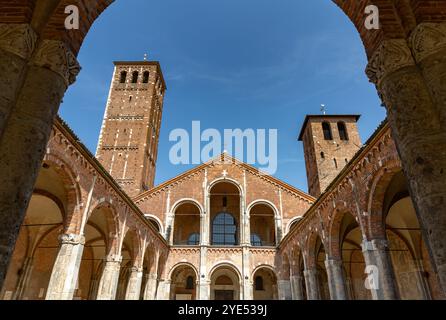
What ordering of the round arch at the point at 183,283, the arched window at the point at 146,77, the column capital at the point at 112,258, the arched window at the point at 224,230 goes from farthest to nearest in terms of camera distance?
the arched window at the point at 146,77
the arched window at the point at 224,230
the round arch at the point at 183,283
the column capital at the point at 112,258

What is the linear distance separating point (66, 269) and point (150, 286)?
9.71m

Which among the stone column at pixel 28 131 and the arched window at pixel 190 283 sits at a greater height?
the arched window at pixel 190 283

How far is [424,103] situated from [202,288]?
62.5 ft

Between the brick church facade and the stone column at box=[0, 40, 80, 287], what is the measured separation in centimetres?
374

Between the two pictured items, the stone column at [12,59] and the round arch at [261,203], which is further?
the round arch at [261,203]

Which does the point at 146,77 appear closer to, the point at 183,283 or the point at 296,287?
the point at 183,283

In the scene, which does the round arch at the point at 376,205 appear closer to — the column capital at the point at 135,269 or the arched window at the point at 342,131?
the column capital at the point at 135,269

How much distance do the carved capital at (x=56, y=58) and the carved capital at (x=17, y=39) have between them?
0.36ft

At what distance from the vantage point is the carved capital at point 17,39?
327 cm

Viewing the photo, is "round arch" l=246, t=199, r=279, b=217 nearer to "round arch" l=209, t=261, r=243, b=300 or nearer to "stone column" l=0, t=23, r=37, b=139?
"round arch" l=209, t=261, r=243, b=300

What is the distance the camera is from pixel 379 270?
29.0 feet

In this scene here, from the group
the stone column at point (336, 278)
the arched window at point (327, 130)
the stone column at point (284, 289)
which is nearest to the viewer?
the stone column at point (336, 278)

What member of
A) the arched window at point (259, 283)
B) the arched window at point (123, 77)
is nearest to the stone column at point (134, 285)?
the arched window at point (259, 283)
